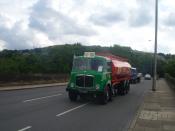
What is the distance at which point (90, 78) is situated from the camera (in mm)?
22219

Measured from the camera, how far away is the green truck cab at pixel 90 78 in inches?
872

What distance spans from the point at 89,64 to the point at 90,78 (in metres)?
1.17

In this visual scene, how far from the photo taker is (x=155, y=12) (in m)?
Answer: 37.3

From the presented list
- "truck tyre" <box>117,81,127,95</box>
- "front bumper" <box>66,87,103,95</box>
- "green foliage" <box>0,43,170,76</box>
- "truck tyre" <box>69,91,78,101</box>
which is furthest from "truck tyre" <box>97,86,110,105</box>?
"green foliage" <box>0,43,170,76</box>

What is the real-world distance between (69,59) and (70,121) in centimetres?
10596

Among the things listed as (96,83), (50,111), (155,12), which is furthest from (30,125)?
(155,12)

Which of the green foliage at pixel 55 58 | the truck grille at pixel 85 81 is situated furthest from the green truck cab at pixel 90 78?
the green foliage at pixel 55 58

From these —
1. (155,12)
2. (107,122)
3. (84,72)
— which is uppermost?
(155,12)

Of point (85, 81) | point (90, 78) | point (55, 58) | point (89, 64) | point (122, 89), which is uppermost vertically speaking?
point (55, 58)

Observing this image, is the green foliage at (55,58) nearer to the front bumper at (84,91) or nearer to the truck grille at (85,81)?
the front bumper at (84,91)

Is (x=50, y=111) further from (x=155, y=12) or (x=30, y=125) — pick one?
(x=155, y=12)

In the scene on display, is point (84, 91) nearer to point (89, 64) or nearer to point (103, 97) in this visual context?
point (103, 97)

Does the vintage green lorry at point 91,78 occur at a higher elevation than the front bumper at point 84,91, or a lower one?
higher

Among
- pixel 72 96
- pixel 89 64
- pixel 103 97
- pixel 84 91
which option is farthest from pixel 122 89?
pixel 84 91
